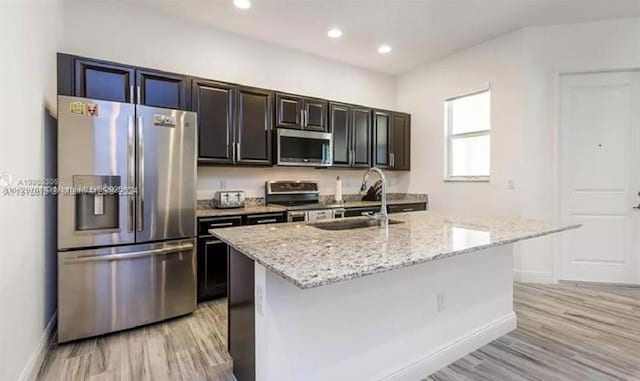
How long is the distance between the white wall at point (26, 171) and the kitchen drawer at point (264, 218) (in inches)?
63.4

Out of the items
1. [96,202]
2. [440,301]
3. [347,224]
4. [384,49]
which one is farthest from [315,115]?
[440,301]

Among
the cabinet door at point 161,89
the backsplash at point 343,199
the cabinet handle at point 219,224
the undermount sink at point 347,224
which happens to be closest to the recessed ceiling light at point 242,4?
the cabinet door at point 161,89

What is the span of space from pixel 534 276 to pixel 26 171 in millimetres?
4813

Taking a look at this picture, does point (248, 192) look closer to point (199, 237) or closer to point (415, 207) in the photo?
point (199, 237)

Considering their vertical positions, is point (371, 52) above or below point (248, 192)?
above

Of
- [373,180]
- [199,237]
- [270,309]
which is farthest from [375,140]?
[270,309]

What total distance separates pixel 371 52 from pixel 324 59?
0.68 meters

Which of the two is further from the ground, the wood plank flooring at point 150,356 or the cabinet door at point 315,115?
the cabinet door at point 315,115

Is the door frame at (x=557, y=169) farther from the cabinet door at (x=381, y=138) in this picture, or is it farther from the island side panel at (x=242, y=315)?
the island side panel at (x=242, y=315)

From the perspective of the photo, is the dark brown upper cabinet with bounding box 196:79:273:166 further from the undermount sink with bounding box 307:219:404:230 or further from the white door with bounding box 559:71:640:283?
the white door with bounding box 559:71:640:283

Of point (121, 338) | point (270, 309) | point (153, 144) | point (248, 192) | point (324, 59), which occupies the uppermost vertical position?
point (324, 59)

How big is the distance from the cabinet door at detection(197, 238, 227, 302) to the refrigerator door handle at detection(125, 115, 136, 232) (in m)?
0.66

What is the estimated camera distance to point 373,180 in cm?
516

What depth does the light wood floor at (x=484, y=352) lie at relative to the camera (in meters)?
2.03
